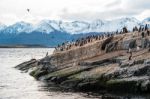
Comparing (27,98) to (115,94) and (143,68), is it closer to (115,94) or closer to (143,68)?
(115,94)

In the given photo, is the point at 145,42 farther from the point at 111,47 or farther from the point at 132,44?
the point at 111,47

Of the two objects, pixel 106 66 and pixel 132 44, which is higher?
pixel 132 44

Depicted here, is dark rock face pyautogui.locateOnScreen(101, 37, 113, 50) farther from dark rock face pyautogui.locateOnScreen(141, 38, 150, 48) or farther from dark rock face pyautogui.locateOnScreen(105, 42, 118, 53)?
dark rock face pyautogui.locateOnScreen(141, 38, 150, 48)

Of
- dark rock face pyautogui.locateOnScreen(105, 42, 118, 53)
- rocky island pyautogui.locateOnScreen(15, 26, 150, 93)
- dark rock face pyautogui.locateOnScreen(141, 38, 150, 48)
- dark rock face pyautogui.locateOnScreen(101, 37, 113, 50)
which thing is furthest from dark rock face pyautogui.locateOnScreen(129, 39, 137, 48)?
dark rock face pyautogui.locateOnScreen(101, 37, 113, 50)

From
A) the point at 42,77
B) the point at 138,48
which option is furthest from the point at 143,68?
the point at 42,77

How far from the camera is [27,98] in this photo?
83062 millimetres

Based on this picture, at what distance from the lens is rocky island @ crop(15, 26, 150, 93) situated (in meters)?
79.5

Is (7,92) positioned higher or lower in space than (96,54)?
lower

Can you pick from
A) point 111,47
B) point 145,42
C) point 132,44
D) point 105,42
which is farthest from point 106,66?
point 105,42

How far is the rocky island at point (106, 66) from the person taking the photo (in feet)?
261

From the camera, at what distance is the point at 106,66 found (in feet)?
298

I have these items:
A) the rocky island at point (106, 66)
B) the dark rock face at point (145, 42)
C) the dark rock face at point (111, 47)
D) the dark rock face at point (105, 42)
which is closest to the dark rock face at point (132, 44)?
the rocky island at point (106, 66)

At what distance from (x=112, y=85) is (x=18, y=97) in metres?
19.1

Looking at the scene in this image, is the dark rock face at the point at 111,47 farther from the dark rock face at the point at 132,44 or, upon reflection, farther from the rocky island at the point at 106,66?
the dark rock face at the point at 132,44
